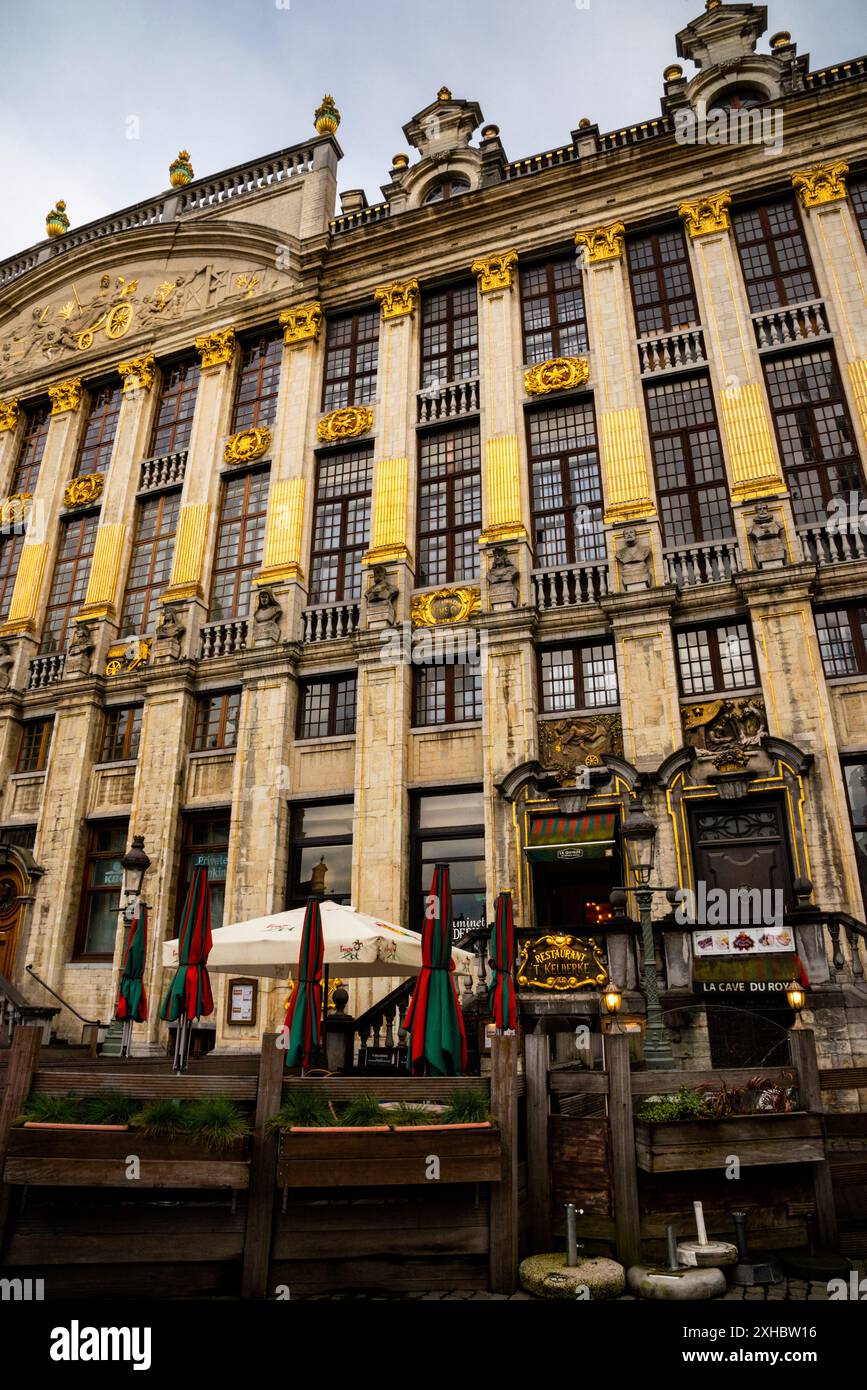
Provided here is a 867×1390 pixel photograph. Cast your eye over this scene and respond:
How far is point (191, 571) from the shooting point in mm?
23625

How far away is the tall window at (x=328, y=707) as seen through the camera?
21000 mm

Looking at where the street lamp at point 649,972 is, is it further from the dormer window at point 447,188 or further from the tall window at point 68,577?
the dormer window at point 447,188

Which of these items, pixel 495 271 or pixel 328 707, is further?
pixel 495 271

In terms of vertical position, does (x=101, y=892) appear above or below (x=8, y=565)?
below

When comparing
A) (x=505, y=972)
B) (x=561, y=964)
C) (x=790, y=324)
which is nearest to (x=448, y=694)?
(x=561, y=964)

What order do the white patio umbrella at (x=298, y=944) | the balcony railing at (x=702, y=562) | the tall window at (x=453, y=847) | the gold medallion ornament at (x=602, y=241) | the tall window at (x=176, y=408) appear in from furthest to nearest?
1. the tall window at (x=176, y=408)
2. the gold medallion ornament at (x=602, y=241)
3. the balcony railing at (x=702, y=562)
4. the tall window at (x=453, y=847)
5. the white patio umbrella at (x=298, y=944)

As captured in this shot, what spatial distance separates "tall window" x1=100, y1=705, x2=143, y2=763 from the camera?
75.4 feet

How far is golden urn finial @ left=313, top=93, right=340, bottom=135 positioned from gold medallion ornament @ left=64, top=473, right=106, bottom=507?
45.0 ft

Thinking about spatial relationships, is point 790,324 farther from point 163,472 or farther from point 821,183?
point 163,472

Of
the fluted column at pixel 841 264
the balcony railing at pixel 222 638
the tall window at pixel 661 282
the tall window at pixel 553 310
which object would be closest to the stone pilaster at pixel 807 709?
the fluted column at pixel 841 264

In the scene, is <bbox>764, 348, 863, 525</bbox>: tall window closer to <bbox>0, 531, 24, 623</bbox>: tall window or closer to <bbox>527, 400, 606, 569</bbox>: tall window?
<bbox>527, 400, 606, 569</bbox>: tall window

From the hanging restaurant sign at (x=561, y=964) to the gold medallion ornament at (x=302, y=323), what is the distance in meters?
19.1

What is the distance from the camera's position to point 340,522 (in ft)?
76.8

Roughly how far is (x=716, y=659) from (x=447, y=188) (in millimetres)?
17986
